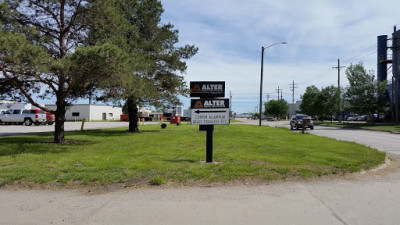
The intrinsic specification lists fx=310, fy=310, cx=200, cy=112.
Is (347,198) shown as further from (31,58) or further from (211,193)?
(31,58)

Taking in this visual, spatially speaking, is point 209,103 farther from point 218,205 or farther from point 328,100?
point 328,100

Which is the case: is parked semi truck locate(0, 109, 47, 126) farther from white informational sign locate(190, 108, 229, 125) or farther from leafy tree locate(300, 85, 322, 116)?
leafy tree locate(300, 85, 322, 116)

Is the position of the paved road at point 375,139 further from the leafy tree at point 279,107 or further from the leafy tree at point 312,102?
the leafy tree at point 279,107

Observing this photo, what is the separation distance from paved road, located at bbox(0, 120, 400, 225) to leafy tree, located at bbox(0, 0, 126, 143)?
16.8ft

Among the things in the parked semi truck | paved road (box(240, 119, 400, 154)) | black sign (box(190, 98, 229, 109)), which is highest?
black sign (box(190, 98, 229, 109))

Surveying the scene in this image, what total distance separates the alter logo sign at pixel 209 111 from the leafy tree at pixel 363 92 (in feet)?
125

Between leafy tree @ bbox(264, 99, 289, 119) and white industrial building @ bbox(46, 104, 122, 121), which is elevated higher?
leafy tree @ bbox(264, 99, 289, 119)

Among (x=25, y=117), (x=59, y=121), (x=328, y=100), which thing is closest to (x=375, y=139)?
(x=59, y=121)

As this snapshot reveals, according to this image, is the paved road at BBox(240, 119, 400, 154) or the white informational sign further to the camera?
the paved road at BBox(240, 119, 400, 154)

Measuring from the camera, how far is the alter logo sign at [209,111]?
30.2 ft

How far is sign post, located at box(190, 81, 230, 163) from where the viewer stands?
920 cm

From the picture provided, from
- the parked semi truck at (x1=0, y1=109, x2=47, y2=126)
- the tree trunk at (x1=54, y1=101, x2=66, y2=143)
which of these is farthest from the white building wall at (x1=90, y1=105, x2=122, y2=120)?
the tree trunk at (x1=54, y1=101, x2=66, y2=143)

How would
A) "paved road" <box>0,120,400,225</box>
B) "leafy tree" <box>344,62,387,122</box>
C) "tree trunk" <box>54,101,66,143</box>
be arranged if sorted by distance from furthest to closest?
"leafy tree" <box>344,62,387,122</box>, "tree trunk" <box>54,101,66,143</box>, "paved road" <box>0,120,400,225</box>

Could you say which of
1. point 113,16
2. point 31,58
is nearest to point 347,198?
point 31,58
